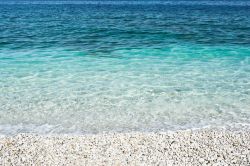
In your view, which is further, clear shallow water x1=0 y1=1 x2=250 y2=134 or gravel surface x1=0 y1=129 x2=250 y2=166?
clear shallow water x1=0 y1=1 x2=250 y2=134

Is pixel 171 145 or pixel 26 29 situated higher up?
pixel 171 145

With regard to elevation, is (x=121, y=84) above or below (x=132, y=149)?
below

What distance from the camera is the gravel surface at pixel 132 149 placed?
284 inches

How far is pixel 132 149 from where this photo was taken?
7.76 metres

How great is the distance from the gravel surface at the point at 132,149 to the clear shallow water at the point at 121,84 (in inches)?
33.1

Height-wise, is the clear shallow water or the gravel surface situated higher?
the gravel surface

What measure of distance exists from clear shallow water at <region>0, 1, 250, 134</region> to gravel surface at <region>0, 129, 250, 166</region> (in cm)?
84

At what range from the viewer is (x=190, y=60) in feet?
59.1

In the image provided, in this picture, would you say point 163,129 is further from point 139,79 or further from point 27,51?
point 27,51

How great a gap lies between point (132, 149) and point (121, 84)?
596cm

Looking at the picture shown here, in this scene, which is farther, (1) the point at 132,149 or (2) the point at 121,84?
(2) the point at 121,84

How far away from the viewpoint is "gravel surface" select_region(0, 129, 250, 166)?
284 inches

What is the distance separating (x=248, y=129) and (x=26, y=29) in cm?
2559

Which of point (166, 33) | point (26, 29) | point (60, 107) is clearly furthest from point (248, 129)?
point (26, 29)
